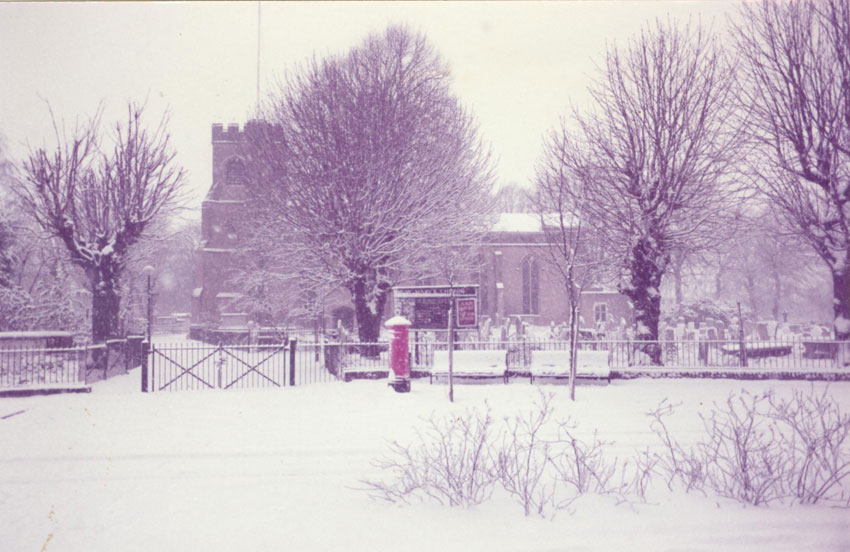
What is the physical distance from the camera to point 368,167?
1532cm

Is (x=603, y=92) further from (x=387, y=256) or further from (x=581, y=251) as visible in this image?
(x=387, y=256)

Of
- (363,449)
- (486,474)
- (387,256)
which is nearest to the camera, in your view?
(486,474)

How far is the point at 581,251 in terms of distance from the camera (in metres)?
17.8

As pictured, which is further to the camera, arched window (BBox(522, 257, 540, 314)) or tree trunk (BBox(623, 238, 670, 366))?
arched window (BBox(522, 257, 540, 314))

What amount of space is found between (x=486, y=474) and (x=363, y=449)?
Result: 6.95 feet

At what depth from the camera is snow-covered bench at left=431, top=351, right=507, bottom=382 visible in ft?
38.7

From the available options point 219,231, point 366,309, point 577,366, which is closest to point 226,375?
point 366,309

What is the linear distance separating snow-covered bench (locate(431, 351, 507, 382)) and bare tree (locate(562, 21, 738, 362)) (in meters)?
4.52

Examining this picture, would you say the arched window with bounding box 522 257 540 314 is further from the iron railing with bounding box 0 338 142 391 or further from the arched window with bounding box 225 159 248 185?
the iron railing with bounding box 0 338 142 391

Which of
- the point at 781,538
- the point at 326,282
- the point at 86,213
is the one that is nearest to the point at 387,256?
the point at 326,282

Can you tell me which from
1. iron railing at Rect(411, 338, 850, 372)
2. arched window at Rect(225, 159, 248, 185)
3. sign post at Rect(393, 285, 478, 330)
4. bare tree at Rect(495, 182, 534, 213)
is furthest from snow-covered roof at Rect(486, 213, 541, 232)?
sign post at Rect(393, 285, 478, 330)

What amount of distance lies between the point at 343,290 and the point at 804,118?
78.4 feet

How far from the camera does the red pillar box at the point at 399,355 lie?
11.1 meters

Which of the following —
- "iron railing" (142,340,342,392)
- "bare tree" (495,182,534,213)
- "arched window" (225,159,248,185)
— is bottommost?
"iron railing" (142,340,342,392)
